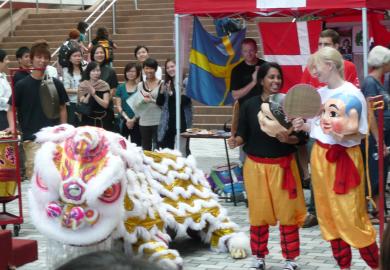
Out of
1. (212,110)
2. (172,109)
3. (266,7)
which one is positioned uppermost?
(266,7)

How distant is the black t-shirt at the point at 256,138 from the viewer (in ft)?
21.4

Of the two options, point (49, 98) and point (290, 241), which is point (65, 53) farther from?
point (290, 241)

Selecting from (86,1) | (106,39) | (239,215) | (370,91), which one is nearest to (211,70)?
(239,215)

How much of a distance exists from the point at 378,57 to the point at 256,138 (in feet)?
6.25

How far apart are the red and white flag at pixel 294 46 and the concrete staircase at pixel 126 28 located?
Answer: 8.17 m

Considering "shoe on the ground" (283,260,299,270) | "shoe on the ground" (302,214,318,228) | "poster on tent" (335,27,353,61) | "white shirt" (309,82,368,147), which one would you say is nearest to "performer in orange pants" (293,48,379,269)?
"white shirt" (309,82,368,147)

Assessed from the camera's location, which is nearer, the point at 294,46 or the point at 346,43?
the point at 294,46

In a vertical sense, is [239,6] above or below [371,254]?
above

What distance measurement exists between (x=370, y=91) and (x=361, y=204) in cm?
206

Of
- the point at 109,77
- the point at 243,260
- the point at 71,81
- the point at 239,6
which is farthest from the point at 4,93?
the point at 243,260

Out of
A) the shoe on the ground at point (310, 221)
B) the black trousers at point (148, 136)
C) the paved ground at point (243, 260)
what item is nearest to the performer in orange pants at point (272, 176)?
the paved ground at point (243, 260)

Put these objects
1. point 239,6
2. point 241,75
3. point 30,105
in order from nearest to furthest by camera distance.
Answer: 1. point 30,105
2. point 239,6
3. point 241,75

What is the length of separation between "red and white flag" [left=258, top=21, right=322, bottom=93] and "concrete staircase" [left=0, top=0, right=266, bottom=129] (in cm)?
817

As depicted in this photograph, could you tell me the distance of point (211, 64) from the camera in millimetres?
10648
